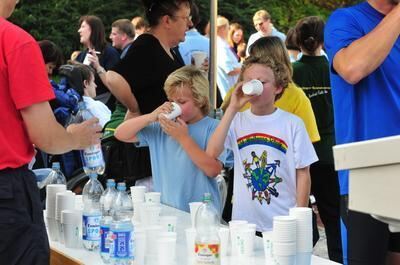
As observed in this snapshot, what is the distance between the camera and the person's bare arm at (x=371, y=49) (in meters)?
2.47

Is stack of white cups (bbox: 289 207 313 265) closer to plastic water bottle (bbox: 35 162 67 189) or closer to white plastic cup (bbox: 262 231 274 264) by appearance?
white plastic cup (bbox: 262 231 274 264)

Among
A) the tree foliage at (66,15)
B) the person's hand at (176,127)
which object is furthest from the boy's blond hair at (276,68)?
the tree foliage at (66,15)

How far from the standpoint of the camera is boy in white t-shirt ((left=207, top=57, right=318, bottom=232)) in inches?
137

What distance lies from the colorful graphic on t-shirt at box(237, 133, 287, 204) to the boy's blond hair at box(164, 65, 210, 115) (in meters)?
0.39

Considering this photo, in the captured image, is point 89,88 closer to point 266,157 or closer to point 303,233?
point 266,157

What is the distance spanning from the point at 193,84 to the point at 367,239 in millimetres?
1438

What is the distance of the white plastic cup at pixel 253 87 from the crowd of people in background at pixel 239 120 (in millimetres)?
71

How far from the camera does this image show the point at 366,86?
2.61 meters

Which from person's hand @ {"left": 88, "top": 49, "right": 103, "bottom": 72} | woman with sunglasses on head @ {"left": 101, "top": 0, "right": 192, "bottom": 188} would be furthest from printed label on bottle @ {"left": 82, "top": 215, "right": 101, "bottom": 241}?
person's hand @ {"left": 88, "top": 49, "right": 103, "bottom": 72}

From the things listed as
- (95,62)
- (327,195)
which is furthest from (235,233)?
(95,62)

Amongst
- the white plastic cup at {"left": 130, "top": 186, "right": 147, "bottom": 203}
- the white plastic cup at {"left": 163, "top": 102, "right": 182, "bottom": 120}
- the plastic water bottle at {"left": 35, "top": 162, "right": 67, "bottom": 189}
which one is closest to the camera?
the white plastic cup at {"left": 130, "top": 186, "right": 147, "bottom": 203}

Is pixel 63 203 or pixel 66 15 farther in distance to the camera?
pixel 66 15

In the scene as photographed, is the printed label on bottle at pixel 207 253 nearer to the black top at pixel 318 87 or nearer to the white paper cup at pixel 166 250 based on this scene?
the white paper cup at pixel 166 250

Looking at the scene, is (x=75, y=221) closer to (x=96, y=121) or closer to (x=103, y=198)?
(x=103, y=198)
